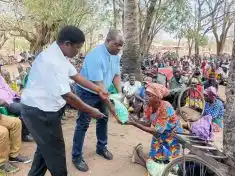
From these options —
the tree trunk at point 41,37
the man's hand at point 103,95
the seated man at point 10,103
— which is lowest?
the seated man at point 10,103

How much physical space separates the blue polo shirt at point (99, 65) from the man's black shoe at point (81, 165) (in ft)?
3.25

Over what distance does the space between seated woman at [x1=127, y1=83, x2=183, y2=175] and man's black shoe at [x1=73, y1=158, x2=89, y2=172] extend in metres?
0.76

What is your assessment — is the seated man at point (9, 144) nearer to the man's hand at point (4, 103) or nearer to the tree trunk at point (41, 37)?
the man's hand at point (4, 103)

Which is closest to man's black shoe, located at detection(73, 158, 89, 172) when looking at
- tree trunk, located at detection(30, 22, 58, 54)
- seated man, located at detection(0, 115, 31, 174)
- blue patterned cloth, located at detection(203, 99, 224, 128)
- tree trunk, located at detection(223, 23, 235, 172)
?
seated man, located at detection(0, 115, 31, 174)

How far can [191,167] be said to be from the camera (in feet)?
10.6

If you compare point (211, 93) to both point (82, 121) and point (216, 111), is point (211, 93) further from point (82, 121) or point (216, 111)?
point (82, 121)

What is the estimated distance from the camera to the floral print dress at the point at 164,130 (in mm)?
3793

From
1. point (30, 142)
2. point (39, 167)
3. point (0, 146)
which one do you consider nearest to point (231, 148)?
point (39, 167)

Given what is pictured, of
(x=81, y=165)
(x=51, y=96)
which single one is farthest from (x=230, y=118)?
(x=81, y=165)

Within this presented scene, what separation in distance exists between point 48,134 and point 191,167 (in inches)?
55.5

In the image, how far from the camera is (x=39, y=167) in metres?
3.28

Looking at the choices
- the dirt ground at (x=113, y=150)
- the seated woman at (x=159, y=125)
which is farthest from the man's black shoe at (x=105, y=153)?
the seated woman at (x=159, y=125)

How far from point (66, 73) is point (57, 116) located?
15.8 inches

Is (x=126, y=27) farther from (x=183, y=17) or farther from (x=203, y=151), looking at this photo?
(x=183, y=17)
